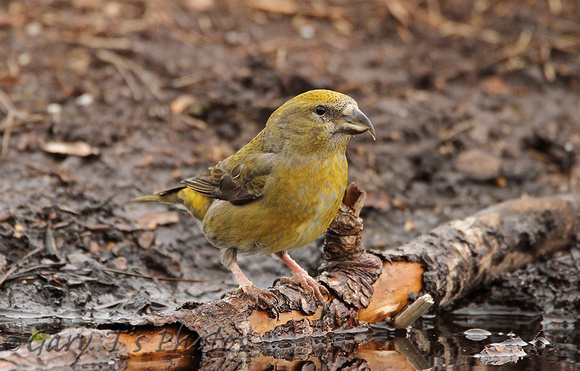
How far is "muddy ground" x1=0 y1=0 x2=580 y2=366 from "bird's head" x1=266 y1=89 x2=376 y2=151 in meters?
1.72

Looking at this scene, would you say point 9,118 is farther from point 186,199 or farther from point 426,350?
point 426,350

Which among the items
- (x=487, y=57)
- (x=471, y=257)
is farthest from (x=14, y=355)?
(x=487, y=57)

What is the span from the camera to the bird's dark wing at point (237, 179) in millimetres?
4672

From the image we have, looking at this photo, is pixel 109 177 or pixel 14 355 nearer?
pixel 14 355

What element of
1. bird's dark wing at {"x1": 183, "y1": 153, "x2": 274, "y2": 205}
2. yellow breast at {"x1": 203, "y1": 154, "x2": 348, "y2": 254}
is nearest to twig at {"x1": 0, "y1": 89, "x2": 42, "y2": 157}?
bird's dark wing at {"x1": 183, "y1": 153, "x2": 274, "y2": 205}

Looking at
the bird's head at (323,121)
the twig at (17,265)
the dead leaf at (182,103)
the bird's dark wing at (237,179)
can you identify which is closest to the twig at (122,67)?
the dead leaf at (182,103)

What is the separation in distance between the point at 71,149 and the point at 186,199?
6.42ft

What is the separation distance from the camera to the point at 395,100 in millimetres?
8391

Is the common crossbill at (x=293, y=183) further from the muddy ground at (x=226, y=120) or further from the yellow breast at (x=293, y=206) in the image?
the muddy ground at (x=226, y=120)

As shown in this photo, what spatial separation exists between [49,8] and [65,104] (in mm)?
2513

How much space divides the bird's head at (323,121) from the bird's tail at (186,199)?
3.40 feet

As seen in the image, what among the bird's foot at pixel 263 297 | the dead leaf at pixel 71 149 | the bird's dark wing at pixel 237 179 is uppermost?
the bird's dark wing at pixel 237 179

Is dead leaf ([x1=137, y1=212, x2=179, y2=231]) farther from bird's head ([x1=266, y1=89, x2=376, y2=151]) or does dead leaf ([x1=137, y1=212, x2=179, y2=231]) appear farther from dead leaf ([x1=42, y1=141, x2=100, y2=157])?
bird's head ([x1=266, y1=89, x2=376, y2=151])

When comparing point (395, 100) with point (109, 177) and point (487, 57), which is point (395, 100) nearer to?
point (487, 57)
